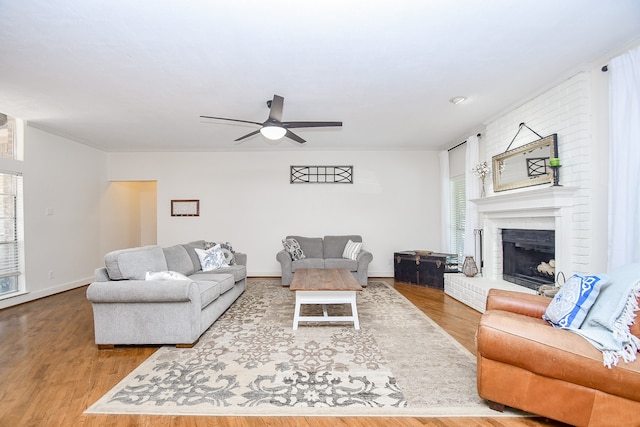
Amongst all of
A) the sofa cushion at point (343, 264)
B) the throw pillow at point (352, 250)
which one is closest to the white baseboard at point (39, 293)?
the sofa cushion at point (343, 264)

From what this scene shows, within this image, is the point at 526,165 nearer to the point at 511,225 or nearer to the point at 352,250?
the point at 511,225

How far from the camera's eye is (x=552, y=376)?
1.66 m

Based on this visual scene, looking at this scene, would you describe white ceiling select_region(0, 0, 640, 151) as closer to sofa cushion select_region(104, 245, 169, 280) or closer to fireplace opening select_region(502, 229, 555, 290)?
fireplace opening select_region(502, 229, 555, 290)

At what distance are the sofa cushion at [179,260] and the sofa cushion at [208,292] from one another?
0.75 m

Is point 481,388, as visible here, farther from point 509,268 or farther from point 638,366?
point 509,268

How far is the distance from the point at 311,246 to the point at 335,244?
0.48m

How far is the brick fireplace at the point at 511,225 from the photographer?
10.2 ft

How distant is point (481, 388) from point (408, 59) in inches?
107

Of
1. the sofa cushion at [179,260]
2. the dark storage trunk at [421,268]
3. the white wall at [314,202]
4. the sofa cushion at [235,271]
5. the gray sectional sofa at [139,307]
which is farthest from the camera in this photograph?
the white wall at [314,202]

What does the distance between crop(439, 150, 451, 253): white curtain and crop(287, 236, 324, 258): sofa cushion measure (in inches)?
98.2

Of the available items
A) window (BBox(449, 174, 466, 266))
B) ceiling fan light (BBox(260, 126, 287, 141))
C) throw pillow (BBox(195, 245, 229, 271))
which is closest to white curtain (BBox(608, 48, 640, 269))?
window (BBox(449, 174, 466, 266))

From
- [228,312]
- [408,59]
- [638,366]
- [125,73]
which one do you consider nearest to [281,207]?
[228,312]

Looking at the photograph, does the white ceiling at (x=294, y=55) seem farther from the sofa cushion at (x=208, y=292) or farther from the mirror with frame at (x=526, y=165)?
the sofa cushion at (x=208, y=292)

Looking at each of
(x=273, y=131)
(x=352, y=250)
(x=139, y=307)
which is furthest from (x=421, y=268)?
(x=139, y=307)
